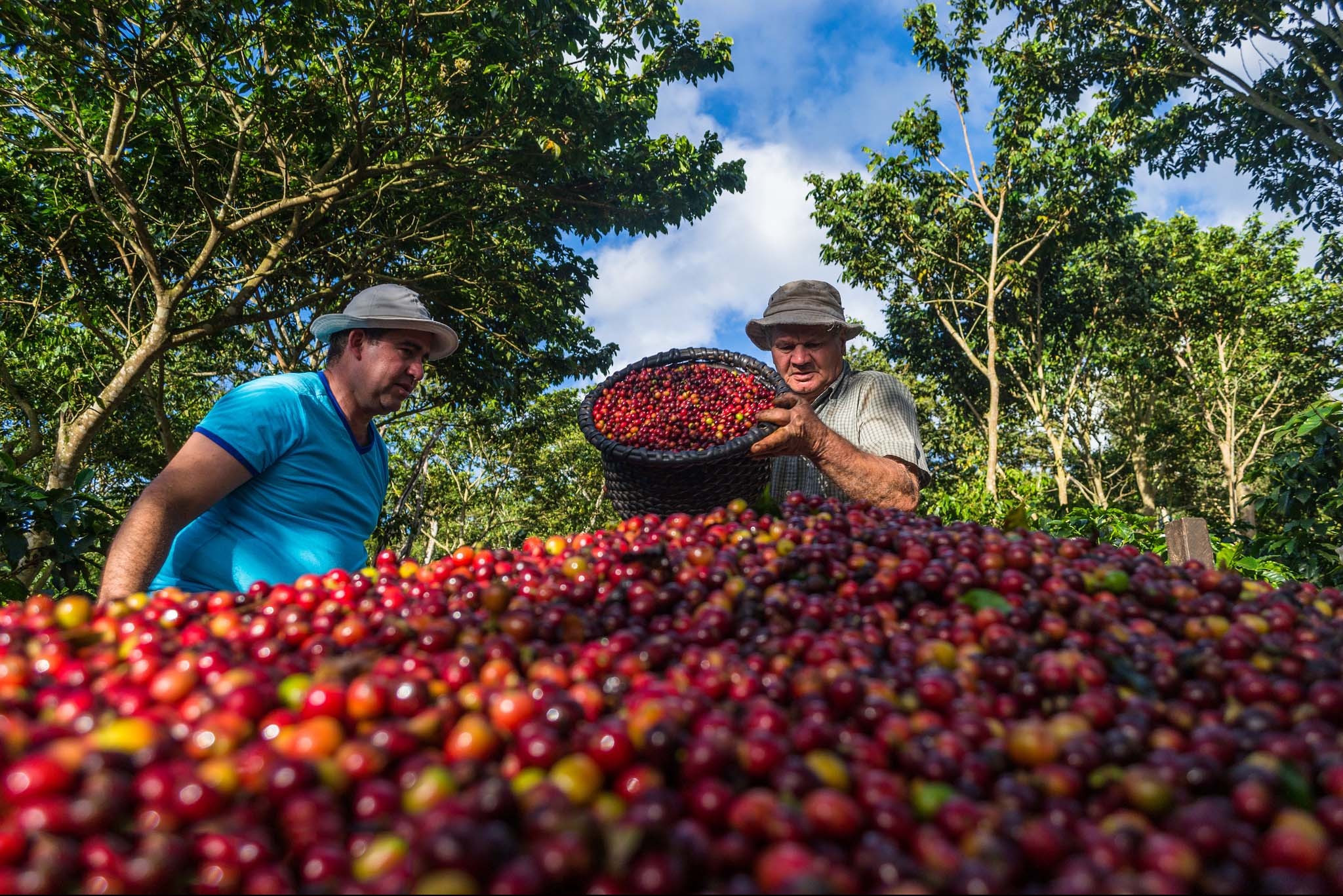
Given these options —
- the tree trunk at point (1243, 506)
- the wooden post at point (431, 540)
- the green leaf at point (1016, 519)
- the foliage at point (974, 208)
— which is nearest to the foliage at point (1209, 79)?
the foliage at point (974, 208)

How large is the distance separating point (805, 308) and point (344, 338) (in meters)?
2.43

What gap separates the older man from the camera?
10.3 feet

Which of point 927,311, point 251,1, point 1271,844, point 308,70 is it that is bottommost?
point 1271,844

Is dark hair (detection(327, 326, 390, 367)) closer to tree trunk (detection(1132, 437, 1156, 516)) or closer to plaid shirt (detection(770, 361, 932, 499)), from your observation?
plaid shirt (detection(770, 361, 932, 499))

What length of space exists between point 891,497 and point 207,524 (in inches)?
121

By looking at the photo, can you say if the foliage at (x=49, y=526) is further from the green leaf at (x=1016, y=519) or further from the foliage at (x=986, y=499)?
the foliage at (x=986, y=499)

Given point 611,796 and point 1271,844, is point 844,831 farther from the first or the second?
point 1271,844

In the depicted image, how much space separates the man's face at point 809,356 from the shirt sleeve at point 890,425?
25 cm

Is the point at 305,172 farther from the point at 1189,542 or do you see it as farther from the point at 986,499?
the point at 986,499

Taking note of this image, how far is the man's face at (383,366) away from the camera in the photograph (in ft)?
12.1

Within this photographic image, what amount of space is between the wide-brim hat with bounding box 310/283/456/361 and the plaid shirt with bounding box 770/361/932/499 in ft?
6.82

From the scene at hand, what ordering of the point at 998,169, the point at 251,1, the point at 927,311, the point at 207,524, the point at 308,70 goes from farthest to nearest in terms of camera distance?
the point at 927,311 < the point at 998,169 < the point at 308,70 < the point at 251,1 < the point at 207,524

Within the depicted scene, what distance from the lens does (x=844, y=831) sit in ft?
2.78

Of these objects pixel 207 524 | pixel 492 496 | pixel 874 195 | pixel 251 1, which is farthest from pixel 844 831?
pixel 492 496
